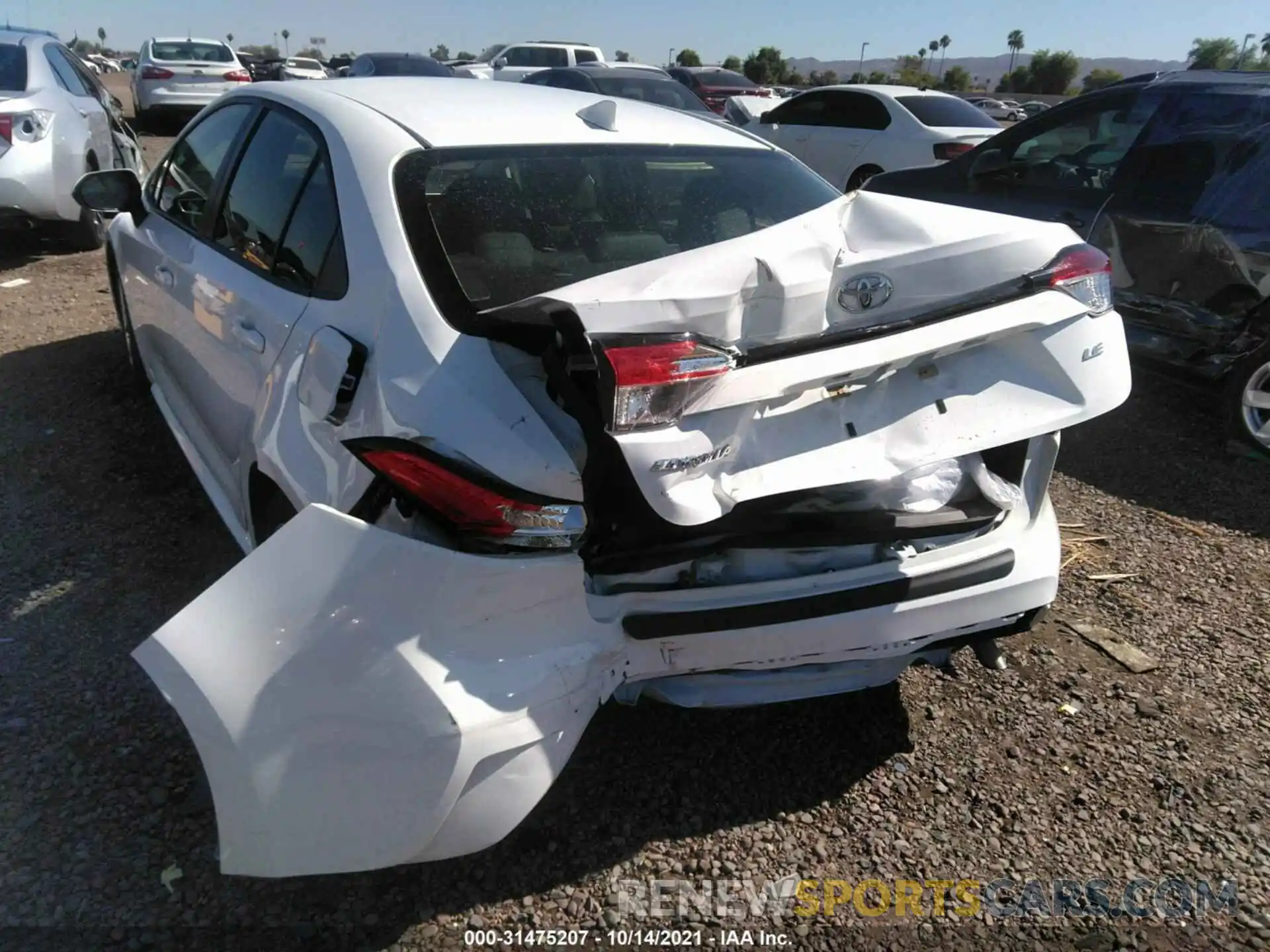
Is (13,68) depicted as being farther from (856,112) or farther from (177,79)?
(177,79)

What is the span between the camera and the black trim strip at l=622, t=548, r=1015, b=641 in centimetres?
200

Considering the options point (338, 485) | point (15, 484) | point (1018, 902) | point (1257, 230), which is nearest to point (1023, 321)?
point (1018, 902)

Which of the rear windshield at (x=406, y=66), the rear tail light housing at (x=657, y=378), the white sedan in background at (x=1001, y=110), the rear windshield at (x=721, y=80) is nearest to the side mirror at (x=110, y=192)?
the rear tail light housing at (x=657, y=378)

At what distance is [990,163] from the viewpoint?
6027 mm

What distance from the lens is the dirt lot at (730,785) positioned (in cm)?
213

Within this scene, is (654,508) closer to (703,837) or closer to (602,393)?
(602,393)

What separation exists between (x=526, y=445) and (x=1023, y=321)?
1.08 metres

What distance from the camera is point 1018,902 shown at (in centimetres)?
222

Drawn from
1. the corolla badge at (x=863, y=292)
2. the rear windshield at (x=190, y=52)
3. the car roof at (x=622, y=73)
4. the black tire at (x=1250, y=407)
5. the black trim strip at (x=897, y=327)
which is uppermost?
the corolla badge at (x=863, y=292)

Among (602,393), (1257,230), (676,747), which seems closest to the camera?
(602,393)

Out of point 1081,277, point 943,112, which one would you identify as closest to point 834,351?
point 1081,277

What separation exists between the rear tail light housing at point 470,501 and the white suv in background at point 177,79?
16.7 m

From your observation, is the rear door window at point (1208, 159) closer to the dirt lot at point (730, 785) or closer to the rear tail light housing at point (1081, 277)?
the dirt lot at point (730, 785)

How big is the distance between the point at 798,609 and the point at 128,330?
4043mm
